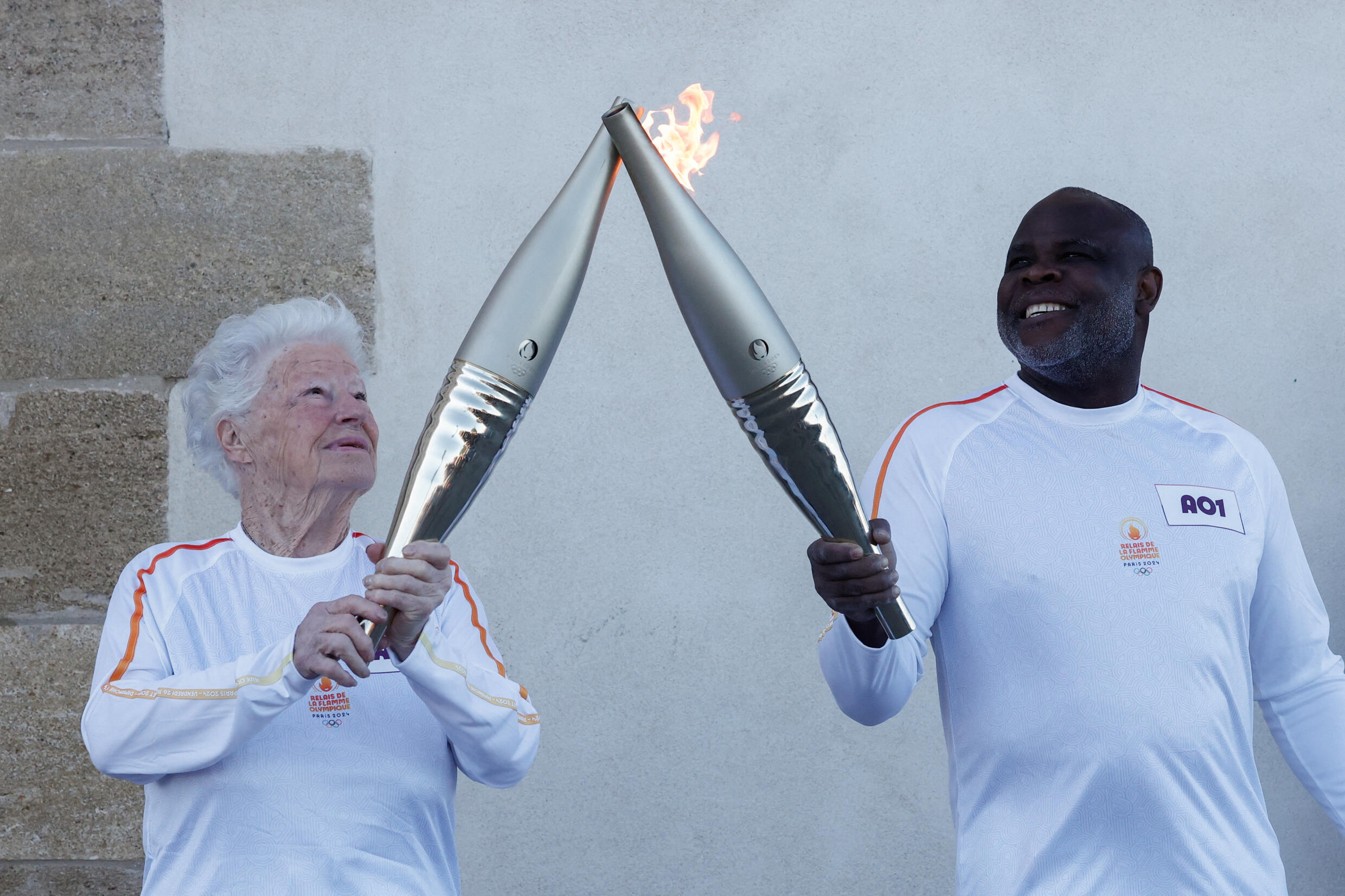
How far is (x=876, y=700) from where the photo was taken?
61.5 inches

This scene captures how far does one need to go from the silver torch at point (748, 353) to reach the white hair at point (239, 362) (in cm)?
64

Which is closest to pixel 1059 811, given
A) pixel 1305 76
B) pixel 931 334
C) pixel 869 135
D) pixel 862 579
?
pixel 862 579

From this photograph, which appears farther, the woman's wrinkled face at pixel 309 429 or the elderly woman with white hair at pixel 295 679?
the woman's wrinkled face at pixel 309 429

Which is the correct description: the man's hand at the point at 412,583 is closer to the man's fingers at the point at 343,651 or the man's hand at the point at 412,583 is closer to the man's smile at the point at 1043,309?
the man's fingers at the point at 343,651

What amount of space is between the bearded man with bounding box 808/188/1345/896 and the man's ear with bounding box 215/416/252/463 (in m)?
0.88

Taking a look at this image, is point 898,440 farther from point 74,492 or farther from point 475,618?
point 74,492

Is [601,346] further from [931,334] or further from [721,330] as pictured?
[721,330]

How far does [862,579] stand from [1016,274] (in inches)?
26.7

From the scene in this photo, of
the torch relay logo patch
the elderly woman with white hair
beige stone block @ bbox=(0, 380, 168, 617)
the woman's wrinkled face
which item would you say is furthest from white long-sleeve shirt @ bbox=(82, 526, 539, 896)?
beige stone block @ bbox=(0, 380, 168, 617)

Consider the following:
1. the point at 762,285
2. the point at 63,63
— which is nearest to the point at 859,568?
the point at 762,285

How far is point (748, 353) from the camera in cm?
137

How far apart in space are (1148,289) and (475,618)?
1.13m

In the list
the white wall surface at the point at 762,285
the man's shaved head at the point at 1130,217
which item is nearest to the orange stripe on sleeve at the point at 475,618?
the white wall surface at the point at 762,285

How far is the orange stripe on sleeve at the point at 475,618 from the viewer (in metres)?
1.68
